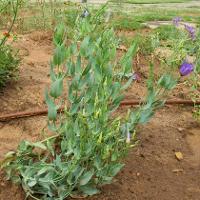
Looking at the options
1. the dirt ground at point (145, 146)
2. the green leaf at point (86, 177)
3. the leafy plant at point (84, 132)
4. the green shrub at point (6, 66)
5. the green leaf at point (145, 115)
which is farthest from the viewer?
the green shrub at point (6, 66)

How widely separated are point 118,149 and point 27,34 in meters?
3.76

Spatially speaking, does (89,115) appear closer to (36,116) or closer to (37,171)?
(37,171)

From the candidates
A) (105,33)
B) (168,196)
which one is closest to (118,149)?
(168,196)

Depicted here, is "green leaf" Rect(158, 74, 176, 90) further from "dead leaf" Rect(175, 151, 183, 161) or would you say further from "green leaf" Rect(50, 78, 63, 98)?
"dead leaf" Rect(175, 151, 183, 161)

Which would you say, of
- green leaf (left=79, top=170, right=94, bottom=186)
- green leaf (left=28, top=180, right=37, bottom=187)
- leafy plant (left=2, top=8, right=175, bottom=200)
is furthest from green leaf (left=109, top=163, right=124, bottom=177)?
green leaf (left=28, top=180, right=37, bottom=187)

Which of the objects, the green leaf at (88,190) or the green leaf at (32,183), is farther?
the green leaf at (88,190)

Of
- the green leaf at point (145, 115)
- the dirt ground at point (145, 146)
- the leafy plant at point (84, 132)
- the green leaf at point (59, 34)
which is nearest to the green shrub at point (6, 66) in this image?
the dirt ground at point (145, 146)

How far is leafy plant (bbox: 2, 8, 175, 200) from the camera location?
2766 mm

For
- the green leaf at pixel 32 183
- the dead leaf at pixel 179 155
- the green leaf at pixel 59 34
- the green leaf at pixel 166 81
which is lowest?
the dead leaf at pixel 179 155

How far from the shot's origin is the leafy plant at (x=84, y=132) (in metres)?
2.77

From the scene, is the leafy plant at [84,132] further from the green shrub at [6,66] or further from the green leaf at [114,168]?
the green shrub at [6,66]

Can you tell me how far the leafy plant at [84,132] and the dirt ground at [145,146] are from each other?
0.15 metres

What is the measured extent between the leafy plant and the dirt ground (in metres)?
0.15

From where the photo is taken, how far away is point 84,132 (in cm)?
274
